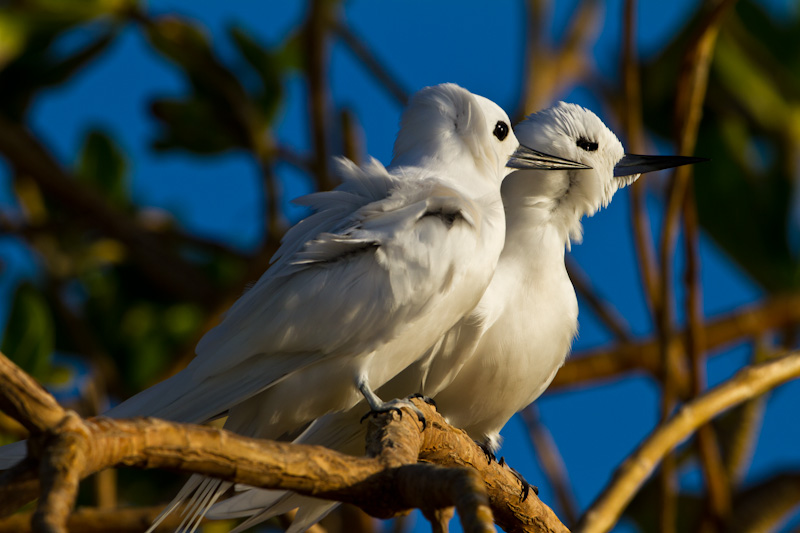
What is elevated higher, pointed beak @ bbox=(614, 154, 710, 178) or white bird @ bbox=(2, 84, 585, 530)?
pointed beak @ bbox=(614, 154, 710, 178)

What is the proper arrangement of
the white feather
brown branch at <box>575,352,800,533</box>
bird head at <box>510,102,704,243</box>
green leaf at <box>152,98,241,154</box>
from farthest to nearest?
green leaf at <box>152,98,241,154</box> < bird head at <box>510,102,704,243</box> < the white feather < brown branch at <box>575,352,800,533</box>

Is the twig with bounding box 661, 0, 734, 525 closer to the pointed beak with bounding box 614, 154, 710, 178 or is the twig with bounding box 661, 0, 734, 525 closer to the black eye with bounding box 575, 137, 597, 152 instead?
the pointed beak with bounding box 614, 154, 710, 178

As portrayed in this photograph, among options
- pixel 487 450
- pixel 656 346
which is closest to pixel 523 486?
pixel 487 450

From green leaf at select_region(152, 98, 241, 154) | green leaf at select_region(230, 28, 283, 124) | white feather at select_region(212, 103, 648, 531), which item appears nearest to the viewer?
white feather at select_region(212, 103, 648, 531)

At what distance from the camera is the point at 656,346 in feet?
19.4

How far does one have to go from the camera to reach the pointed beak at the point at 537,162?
13.9 feet

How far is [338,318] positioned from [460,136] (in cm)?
124

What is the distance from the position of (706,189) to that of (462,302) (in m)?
3.96

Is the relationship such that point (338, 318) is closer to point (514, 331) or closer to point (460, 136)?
point (514, 331)

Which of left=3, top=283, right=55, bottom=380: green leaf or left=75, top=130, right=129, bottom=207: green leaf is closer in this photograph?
left=3, top=283, right=55, bottom=380: green leaf

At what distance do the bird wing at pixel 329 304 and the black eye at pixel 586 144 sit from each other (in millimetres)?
1246

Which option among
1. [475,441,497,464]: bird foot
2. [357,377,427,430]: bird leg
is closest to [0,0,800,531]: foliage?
[475,441,497,464]: bird foot

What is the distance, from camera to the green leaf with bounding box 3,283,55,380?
544cm

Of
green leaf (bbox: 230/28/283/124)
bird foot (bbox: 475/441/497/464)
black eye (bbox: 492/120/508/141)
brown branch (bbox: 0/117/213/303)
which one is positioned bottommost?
bird foot (bbox: 475/441/497/464)
